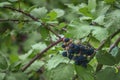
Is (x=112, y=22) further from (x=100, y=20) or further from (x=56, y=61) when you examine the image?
(x=56, y=61)

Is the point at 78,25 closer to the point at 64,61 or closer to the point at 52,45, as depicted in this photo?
the point at 64,61

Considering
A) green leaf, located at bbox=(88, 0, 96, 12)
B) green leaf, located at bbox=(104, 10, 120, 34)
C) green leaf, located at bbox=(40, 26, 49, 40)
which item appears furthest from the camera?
green leaf, located at bbox=(40, 26, 49, 40)

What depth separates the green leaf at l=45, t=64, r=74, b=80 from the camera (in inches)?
43.4

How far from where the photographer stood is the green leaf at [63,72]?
1103 mm

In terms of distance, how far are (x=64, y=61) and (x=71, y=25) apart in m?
0.12

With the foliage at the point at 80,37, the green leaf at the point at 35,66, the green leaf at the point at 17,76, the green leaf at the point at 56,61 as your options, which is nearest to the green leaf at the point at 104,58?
the foliage at the point at 80,37

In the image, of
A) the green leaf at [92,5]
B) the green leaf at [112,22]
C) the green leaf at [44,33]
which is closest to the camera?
the green leaf at [112,22]

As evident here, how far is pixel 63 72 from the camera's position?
3.63ft

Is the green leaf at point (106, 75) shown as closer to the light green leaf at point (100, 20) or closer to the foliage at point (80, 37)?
the foliage at point (80, 37)

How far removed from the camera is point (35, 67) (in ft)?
4.99

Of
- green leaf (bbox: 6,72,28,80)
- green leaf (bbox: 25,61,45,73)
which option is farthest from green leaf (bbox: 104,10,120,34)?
green leaf (bbox: 25,61,45,73)

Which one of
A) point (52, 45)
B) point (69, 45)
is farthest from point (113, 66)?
point (52, 45)

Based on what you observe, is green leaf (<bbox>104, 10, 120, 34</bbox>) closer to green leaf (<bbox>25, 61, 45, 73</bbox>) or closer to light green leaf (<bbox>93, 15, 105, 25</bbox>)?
light green leaf (<bbox>93, 15, 105, 25</bbox>)

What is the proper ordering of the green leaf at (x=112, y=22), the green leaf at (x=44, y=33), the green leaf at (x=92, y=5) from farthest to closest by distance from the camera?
the green leaf at (x=44, y=33) → the green leaf at (x=92, y=5) → the green leaf at (x=112, y=22)
